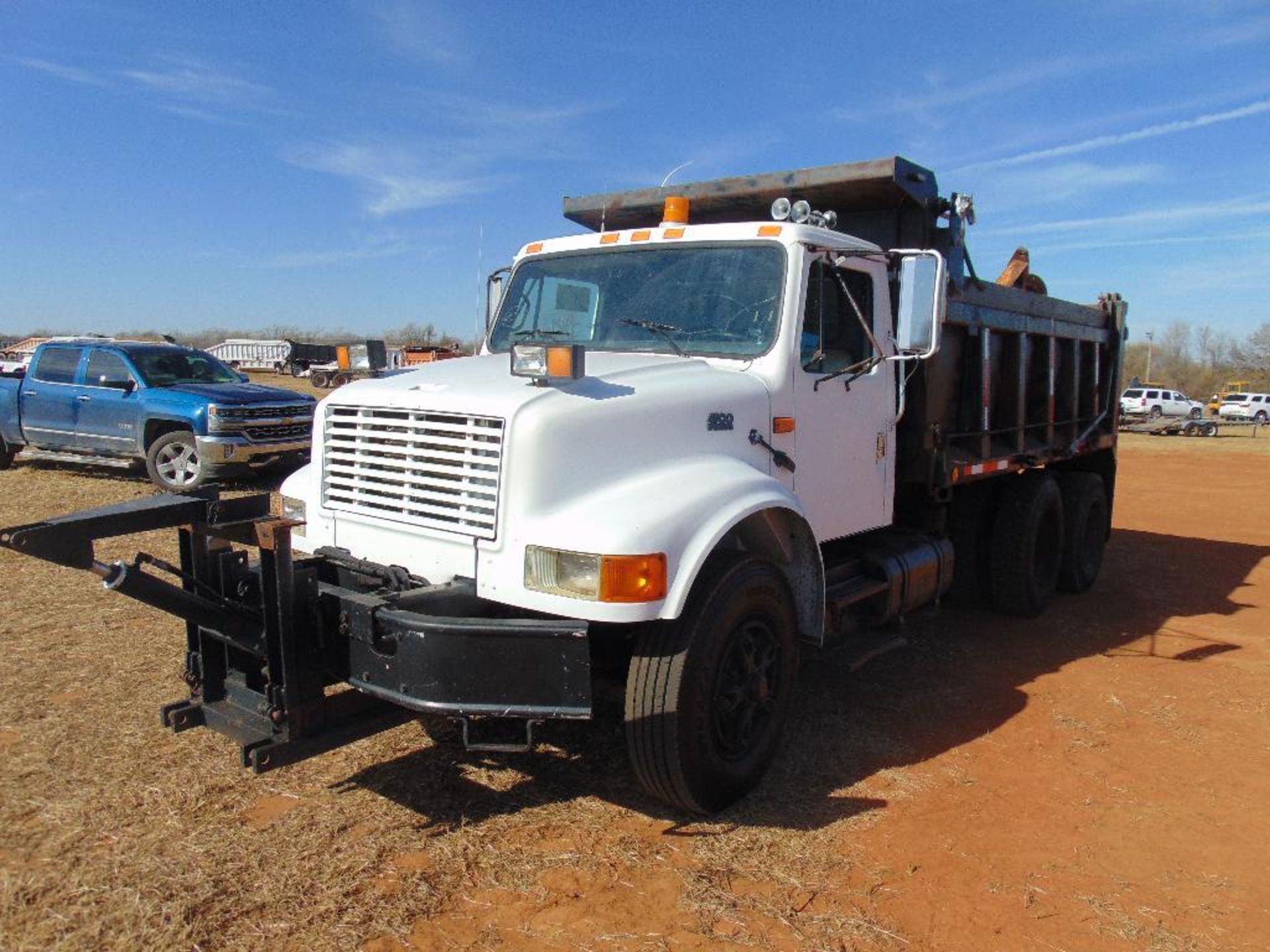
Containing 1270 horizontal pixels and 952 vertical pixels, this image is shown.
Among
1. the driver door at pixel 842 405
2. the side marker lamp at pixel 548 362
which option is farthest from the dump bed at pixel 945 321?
the side marker lamp at pixel 548 362

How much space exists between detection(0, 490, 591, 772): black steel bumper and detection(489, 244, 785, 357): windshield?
166cm

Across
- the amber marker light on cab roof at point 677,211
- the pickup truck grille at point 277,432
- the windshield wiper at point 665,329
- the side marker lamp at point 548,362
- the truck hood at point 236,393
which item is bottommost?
the pickup truck grille at point 277,432

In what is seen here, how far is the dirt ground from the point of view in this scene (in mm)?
3096

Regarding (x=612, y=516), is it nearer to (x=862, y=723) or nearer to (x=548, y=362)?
(x=548, y=362)

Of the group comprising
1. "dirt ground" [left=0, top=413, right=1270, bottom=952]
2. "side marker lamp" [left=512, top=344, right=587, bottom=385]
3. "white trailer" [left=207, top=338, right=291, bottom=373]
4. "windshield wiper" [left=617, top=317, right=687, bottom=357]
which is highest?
"white trailer" [left=207, top=338, right=291, bottom=373]

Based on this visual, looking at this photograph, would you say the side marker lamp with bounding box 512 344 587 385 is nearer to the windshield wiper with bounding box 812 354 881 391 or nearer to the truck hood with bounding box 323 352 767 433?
the truck hood with bounding box 323 352 767 433

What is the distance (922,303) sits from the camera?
14.6 feet

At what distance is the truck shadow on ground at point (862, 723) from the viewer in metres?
3.99

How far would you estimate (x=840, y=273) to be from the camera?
15.4 feet

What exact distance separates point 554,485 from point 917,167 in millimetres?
3365

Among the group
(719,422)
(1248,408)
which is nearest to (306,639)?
(719,422)

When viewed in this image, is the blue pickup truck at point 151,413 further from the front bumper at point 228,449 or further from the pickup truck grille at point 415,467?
the pickup truck grille at point 415,467

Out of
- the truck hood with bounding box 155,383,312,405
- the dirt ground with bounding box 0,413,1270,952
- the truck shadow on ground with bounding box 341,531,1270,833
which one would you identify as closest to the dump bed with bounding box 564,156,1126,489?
the truck shadow on ground with bounding box 341,531,1270,833

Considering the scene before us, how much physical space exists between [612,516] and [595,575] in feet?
0.76
